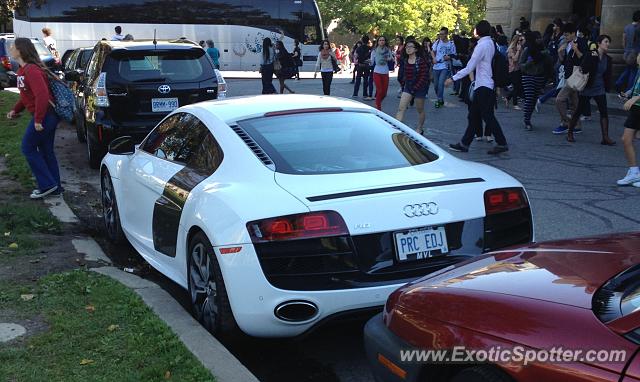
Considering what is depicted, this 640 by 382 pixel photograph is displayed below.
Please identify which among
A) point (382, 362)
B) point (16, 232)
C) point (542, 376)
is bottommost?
point (16, 232)

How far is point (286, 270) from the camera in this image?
384cm

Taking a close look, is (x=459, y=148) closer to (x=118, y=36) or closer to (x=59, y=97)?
(x=59, y=97)

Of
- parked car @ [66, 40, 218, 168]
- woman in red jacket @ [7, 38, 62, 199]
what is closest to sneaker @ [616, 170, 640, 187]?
parked car @ [66, 40, 218, 168]

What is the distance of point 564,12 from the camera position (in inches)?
915

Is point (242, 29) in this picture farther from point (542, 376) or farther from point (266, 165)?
point (542, 376)

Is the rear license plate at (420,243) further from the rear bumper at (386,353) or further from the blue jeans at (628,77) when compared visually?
the blue jeans at (628,77)

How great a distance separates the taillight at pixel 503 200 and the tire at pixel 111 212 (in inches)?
138

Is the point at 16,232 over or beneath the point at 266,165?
beneath

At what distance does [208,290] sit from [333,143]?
131 cm

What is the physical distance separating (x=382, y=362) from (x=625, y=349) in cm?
111

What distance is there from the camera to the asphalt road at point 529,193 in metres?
4.30

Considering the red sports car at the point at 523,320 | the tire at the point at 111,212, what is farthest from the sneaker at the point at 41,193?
the red sports car at the point at 523,320

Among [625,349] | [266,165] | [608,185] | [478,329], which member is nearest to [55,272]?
[266,165]

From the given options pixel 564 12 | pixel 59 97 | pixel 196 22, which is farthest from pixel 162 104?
pixel 196 22
